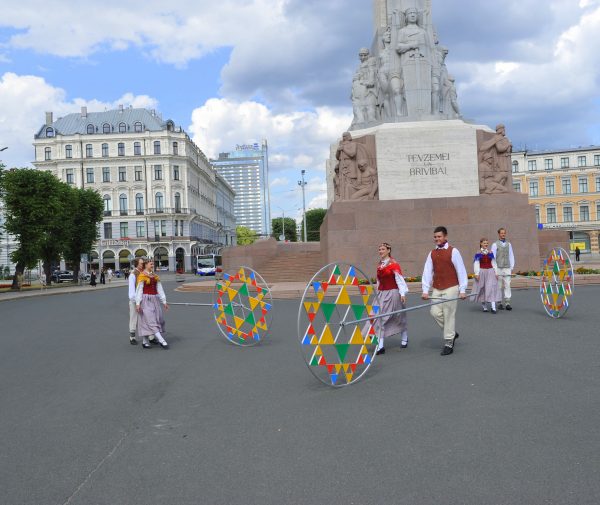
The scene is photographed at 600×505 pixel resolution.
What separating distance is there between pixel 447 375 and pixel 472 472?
2.96m

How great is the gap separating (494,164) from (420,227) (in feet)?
12.9

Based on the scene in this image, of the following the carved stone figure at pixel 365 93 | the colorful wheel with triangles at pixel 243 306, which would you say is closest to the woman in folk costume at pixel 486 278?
the colorful wheel with triangles at pixel 243 306

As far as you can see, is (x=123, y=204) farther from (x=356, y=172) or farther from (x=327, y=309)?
(x=327, y=309)

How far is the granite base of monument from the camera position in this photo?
18969 mm

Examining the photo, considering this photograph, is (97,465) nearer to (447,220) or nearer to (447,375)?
(447,375)

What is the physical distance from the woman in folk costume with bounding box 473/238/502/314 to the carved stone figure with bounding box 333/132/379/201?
7.67 m

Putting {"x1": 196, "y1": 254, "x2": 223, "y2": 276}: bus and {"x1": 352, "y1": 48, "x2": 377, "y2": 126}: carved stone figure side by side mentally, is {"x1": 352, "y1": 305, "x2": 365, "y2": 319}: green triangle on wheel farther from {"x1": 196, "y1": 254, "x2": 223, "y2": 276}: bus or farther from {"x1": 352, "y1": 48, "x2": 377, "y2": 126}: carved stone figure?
{"x1": 196, "y1": 254, "x2": 223, "y2": 276}: bus

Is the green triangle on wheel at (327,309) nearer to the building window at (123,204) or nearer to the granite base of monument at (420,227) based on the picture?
the granite base of monument at (420,227)

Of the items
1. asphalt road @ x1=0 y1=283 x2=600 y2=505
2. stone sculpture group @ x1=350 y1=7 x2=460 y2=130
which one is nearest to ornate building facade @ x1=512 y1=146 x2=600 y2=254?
stone sculpture group @ x1=350 y1=7 x2=460 y2=130

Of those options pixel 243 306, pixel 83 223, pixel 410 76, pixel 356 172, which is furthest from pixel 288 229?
pixel 243 306

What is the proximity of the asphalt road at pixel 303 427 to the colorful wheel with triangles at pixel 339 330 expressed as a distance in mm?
243

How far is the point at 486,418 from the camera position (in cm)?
502

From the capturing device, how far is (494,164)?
803 inches

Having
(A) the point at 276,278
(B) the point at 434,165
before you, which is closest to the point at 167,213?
(A) the point at 276,278
